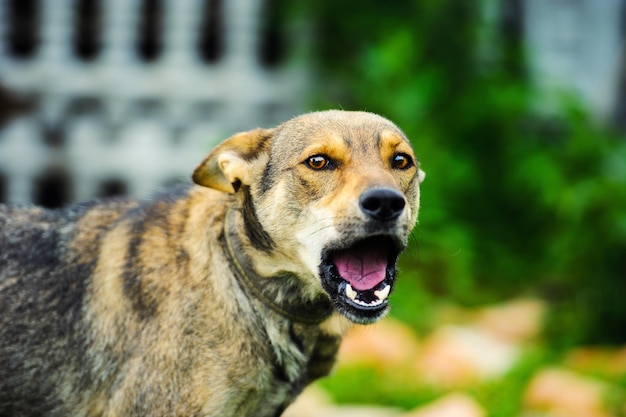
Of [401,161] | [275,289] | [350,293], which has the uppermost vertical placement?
[401,161]

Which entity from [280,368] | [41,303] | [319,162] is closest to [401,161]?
[319,162]

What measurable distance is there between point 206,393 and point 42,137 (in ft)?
16.9

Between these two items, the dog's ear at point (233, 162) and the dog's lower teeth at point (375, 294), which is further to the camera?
the dog's ear at point (233, 162)

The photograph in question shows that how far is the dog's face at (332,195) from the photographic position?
3.50m

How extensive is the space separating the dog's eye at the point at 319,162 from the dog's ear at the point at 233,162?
0.31m

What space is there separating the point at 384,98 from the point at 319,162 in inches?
163

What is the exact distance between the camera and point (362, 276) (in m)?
3.61

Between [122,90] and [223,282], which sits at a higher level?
[223,282]

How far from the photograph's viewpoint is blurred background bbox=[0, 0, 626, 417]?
7547 millimetres

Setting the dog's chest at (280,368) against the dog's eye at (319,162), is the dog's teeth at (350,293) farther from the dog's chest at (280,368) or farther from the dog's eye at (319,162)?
the dog's eye at (319,162)

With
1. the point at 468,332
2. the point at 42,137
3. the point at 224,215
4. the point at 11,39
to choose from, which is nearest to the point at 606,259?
the point at 468,332

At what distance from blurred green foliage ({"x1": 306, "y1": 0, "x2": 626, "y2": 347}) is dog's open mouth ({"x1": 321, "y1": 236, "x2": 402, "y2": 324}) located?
3.37 meters

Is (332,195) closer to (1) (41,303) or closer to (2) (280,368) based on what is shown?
(2) (280,368)

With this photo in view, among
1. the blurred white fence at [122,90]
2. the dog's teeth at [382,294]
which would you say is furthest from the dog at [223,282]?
the blurred white fence at [122,90]
